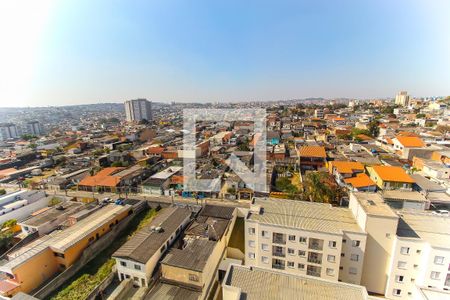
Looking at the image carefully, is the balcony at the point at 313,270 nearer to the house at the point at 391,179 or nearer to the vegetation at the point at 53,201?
the house at the point at 391,179

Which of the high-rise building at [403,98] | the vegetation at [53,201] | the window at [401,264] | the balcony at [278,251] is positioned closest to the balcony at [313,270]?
the balcony at [278,251]

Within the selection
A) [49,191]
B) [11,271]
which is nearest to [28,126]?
[49,191]

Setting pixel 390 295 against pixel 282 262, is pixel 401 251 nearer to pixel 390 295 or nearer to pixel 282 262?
pixel 390 295

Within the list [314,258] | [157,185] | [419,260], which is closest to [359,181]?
[419,260]

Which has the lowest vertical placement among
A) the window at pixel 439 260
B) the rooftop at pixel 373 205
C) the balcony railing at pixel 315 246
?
the balcony railing at pixel 315 246

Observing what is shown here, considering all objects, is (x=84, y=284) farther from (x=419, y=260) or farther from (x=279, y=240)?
(x=419, y=260)

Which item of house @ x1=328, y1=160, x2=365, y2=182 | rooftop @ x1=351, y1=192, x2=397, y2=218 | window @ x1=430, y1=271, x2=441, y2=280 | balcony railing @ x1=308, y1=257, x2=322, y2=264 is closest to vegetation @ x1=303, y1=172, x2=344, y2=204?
house @ x1=328, y1=160, x2=365, y2=182

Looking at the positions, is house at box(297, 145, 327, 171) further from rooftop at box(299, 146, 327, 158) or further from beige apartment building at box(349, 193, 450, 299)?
beige apartment building at box(349, 193, 450, 299)

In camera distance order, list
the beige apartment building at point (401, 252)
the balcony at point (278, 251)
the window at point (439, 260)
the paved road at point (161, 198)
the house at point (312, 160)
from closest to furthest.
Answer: the window at point (439, 260), the beige apartment building at point (401, 252), the balcony at point (278, 251), the paved road at point (161, 198), the house at point (312, 160)
